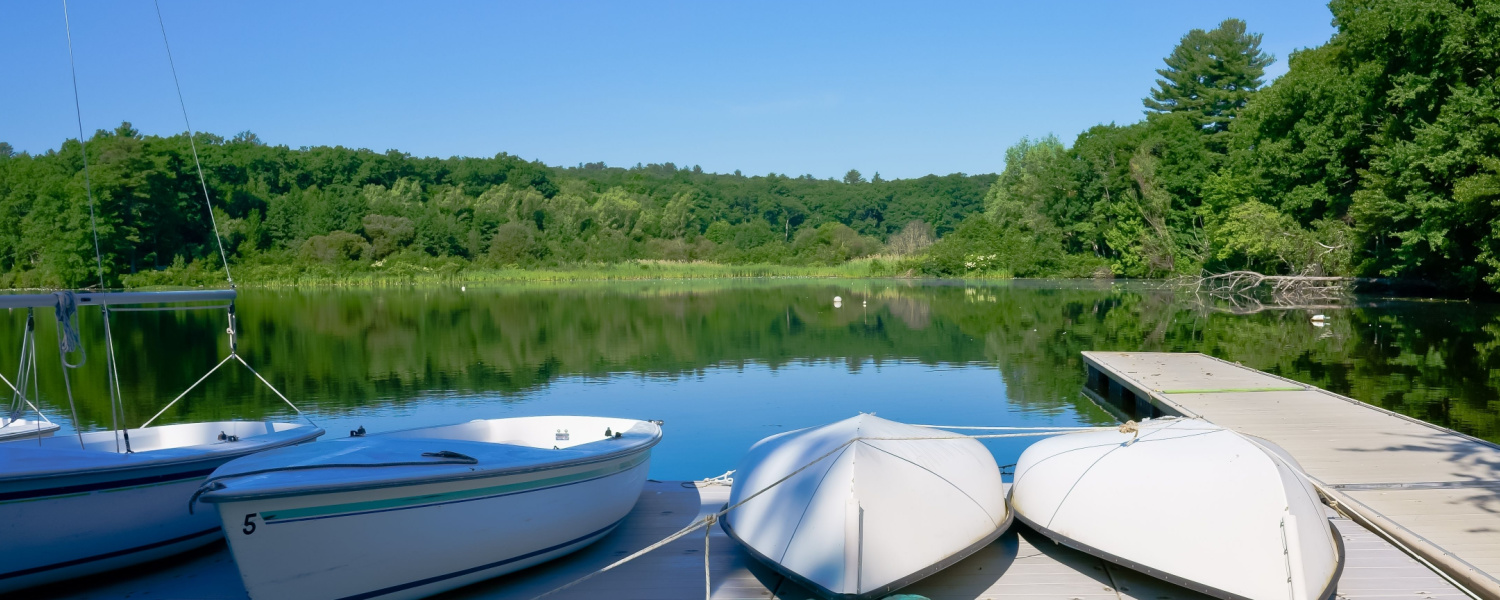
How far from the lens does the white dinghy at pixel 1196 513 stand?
4.47 m

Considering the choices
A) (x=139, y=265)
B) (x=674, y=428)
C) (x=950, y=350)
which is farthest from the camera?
(x=139, y=265)

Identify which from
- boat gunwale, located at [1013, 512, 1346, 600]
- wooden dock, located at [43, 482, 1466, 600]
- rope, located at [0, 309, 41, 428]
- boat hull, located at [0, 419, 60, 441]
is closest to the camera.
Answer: boat gunwale, located at [1013, 512, 1346, 600]

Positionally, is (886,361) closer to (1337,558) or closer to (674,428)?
(674,428)

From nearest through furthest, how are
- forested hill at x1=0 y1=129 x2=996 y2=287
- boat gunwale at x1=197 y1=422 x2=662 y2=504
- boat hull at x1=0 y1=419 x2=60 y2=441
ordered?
boat gunwale at x1=197 y1=422 x2=662 y2=504 → boat hull at x1=0 y1=419 x2=60 y2=441 → forested hill at x1=0 y1=129 x2=996 y2=287

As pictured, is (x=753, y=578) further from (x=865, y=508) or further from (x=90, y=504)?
(x=90, y=504)

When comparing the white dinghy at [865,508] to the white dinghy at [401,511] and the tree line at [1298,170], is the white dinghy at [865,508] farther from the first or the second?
the tree line at [1298,170]

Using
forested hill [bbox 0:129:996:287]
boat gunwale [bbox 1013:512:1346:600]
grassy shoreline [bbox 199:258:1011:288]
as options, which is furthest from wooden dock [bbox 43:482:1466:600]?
grassy shoreline [bbox 199:258:1011:288]

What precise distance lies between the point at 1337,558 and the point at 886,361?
12122mm

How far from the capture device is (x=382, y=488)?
4.46 m

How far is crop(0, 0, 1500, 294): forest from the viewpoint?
26.5 meters

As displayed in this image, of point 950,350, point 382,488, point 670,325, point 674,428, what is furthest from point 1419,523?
point 670,325

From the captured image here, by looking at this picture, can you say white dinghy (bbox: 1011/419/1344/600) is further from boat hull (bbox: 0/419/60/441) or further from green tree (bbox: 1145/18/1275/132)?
green tree (bbox: 1145/18/1275/132)

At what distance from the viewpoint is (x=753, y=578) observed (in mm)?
5176

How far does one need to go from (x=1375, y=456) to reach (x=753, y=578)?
5.18 metres
